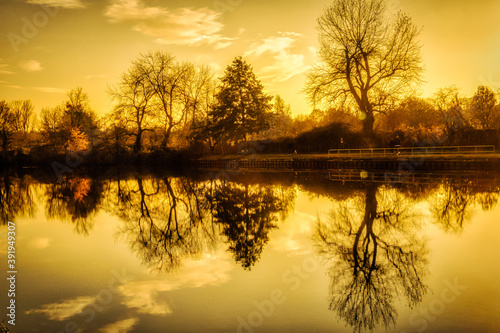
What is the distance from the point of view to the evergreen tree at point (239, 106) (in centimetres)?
5669

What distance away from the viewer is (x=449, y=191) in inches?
906

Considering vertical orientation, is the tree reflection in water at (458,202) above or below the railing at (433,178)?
below

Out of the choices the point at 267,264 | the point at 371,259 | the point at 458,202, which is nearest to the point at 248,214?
the point at 267,264

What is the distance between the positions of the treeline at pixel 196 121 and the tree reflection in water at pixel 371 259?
109 feet

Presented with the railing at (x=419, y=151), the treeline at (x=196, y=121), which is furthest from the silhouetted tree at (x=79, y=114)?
the railing at (x=419, y=151)

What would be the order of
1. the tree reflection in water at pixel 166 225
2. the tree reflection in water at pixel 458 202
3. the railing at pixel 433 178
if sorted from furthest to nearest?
the railing at pixel 433 178
the tree reflection in water at pixel 458 202
the tree reflection in water at pixel 166 225

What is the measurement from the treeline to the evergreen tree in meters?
0.14

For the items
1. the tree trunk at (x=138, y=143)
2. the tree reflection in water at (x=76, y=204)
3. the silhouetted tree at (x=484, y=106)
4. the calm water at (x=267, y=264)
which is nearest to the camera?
the calm water at (x=267, y=264)

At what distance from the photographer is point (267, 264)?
38.1 feet

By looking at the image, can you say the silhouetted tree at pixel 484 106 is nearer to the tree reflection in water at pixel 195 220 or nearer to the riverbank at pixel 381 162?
the riverbank at pixel 381 162

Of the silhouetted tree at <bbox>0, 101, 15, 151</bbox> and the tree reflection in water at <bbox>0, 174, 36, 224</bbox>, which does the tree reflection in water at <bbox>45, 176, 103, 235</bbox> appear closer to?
the tree reflection in water at <bbox>0, 174, 36, 224</bbox>

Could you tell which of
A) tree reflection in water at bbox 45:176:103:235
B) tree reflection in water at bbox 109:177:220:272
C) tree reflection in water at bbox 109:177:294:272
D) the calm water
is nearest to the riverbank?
the calm water

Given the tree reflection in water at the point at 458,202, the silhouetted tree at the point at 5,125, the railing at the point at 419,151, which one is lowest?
the tree reflection in water at the point at 458,202

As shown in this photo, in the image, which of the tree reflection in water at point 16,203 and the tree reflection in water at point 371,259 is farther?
the tree reflection in water at point 16,203
